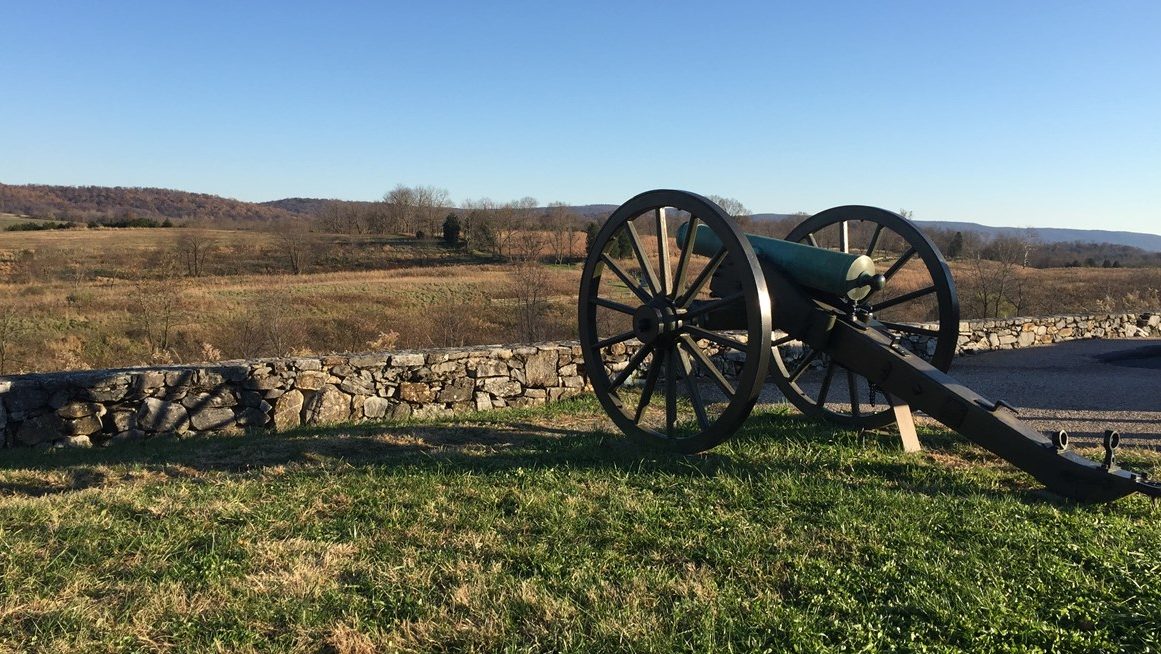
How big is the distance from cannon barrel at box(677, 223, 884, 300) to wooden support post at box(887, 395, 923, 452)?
34.1 inches

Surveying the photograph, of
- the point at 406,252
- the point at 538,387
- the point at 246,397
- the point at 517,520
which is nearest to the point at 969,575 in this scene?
the point at 517,520

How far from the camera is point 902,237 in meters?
5.83

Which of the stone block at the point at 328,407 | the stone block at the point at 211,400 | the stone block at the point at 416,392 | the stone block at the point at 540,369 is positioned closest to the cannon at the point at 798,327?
the stone block at the point at 540,369

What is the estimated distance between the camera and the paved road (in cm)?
735

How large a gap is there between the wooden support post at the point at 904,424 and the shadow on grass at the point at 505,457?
0.42 ft

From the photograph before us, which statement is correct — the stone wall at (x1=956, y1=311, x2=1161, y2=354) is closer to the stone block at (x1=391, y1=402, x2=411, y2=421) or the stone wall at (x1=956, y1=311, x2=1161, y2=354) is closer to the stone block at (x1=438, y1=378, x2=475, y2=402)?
the stone block at (x1=438, y1=378, x2=475, y2=402)

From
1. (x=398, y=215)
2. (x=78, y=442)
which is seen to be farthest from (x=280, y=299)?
(x=398, y=215)

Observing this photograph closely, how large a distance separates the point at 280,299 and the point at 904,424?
1826 centimetres

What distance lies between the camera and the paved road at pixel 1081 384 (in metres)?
7.35

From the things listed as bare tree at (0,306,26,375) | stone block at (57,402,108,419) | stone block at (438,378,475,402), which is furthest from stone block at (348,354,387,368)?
bare tree at (0,306,26,375)

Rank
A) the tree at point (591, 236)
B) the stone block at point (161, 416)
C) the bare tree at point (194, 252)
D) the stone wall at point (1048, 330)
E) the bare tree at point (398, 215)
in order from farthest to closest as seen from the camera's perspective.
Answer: the bare tree at point (398, 215) → the bare tree at point (194, 252) → the stone wall at point (1048, 330) → the stone block at point (161, 416) → the tree at point (591, 236)

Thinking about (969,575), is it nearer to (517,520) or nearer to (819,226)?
(517,520)

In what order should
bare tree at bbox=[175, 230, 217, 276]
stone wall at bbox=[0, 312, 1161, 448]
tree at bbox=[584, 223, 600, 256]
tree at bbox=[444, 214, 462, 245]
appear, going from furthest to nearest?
1. tree at bbox=[444, 214, 462, 245]
2. bare tree at bbox=[175, 230, 217, 276]
3. stone wall at bbox=[0, 312, 1161, 448]
4. tree at bbox=[584, 223, 600, 256]

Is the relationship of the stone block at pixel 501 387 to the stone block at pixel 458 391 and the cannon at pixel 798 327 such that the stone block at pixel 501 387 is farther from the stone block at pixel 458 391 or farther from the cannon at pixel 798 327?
the cannon at pixel 798 327
